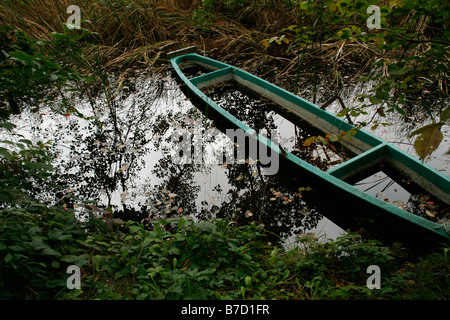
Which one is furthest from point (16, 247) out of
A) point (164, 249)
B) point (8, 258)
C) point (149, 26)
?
point (149, 26)

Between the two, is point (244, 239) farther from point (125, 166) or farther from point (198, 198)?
point (125, 166)

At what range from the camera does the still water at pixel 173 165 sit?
250 centimetres

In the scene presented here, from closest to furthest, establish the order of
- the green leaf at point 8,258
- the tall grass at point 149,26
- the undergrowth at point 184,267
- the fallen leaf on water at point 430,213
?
the green leaf at point 8,258 → the undergrowth at point 184,267 → the fallen leaf on water at point 430,213 → the tall grass at point 149,26

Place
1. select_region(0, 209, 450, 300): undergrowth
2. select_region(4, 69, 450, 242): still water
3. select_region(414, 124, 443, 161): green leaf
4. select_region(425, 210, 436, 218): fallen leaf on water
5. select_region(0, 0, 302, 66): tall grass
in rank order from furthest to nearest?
select_region(0, 0, 302, 66): tall grass
select_region(4, 69, 450, 242): still water
select_region(425, 210, 436, 218): fallen leaf on water
select_region(0, 209, 450, 300): undergrowth
select_region(414, 124, 443, 161): green leaf

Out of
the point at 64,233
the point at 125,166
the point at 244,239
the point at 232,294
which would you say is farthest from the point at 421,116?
the point at 64,233

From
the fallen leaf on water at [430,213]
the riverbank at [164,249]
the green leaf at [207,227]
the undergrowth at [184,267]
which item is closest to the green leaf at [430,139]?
the riverbank at [164,249]

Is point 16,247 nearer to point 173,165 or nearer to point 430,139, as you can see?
point 430,139

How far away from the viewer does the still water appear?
2500 mm

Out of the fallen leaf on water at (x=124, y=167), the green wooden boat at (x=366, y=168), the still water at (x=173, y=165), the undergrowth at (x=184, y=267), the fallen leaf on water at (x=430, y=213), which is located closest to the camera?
the undergrowth at (x=184, y=267)

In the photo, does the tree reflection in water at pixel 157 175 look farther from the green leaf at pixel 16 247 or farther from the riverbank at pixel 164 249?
the green leaf at pixel 16 247

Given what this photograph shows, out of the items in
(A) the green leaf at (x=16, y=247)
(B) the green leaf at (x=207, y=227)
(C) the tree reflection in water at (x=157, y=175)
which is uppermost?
(C) the tree reflection in water at (x=157, y=175)

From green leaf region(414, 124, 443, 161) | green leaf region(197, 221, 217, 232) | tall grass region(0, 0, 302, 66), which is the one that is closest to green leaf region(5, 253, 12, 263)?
green leaf region(197, 221, 217, 232)

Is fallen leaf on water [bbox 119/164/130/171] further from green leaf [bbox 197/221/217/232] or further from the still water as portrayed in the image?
green leaf [bbox 197/221/217/232]

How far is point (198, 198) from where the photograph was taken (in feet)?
8.82
